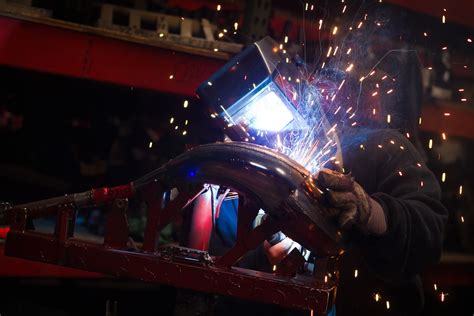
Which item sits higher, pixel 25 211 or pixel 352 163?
pixel 352 163

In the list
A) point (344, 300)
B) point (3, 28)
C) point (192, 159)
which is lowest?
point (344, 300)

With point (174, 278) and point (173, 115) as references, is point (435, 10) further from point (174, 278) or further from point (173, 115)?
point (174, 278)

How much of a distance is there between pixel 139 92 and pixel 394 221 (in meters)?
3.68

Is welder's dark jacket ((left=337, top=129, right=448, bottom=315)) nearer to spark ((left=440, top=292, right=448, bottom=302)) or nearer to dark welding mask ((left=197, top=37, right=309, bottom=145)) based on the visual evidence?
dark welding mask ((left=197, top=37, right=309, bottom=145))

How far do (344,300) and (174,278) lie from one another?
42.7 inches

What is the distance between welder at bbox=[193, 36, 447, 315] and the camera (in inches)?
58.7

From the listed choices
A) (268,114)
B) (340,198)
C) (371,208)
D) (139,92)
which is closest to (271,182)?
(340,198)

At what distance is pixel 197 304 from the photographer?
1502 mm

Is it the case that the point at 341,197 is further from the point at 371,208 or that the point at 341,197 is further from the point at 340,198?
the point at 371,208

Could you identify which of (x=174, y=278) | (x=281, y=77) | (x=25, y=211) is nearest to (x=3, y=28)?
(x=25, y=211)

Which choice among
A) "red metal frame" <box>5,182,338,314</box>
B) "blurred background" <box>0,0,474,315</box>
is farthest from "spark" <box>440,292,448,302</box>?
"red metal frame" <box>5,182,338,314</box>

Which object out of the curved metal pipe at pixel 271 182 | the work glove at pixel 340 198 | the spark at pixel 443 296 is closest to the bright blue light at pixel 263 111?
the curved metal pipe at pixel 271 182

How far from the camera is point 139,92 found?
4926 mm

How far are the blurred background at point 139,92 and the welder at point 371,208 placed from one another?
0.40 m
